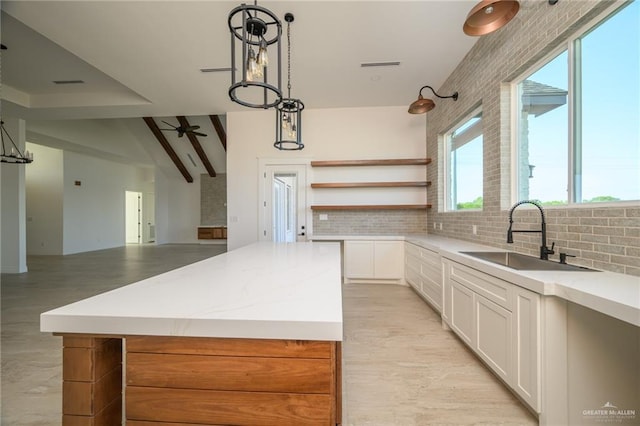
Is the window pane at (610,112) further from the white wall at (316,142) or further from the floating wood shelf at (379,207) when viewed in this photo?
the white wall at (316,142)

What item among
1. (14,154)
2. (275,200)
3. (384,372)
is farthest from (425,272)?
(14,154)

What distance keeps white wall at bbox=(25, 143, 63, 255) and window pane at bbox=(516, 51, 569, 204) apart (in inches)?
416

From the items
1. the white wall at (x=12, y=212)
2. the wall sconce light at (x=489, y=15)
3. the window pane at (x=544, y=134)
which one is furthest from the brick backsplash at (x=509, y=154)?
the white wall at (x=12, y=212)

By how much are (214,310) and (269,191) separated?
4425 mm

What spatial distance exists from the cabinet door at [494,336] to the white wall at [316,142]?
318 cm

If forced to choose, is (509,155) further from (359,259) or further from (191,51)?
(191,51)

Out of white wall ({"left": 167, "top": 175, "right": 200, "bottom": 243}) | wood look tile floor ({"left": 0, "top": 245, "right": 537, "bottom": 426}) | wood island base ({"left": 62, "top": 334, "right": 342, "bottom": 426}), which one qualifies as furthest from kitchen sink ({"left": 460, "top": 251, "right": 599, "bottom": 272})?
white wall ({"left": 167, "top": 175, "right": 200, "bottom": 243})

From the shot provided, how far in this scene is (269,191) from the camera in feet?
17.3

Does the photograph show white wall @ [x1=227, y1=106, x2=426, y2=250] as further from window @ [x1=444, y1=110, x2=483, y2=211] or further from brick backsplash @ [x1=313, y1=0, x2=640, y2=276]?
window @ [x1=444, y1=110, x2=483, y2=211]

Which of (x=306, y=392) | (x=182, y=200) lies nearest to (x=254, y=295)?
(x=306, y=392)

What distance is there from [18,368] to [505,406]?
3.49 meters

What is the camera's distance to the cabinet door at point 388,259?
175 inches

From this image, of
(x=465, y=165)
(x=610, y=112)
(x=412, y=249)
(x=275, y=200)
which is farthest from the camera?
(x=275, y=200)

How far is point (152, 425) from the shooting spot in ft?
2.99
